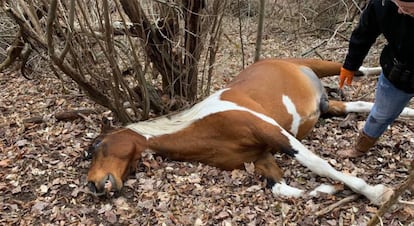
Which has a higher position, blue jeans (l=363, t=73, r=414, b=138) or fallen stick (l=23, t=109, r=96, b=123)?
blue jeans (l=363, t=73, r=414, b=138)

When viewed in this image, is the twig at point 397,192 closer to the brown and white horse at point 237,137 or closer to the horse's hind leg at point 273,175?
the brown and white horse at point 237,137

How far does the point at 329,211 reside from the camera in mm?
3070

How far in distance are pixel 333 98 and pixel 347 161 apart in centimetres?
149

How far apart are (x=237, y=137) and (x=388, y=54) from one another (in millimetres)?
1310

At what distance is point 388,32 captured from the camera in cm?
303

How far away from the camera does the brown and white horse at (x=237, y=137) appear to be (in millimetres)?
3416

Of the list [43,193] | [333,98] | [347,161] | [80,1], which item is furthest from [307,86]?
[43,193]

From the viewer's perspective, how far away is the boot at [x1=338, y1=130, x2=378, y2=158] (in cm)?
370

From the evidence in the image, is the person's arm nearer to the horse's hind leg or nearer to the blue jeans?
the blue jeans

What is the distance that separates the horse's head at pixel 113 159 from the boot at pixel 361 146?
5.67ft

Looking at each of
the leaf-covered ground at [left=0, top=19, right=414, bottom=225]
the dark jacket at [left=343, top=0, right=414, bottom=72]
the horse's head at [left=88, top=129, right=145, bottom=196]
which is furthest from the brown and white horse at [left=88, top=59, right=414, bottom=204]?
the dark jacket at [left=343, top=0, right=414, bottom=72]

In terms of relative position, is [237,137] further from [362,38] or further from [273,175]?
[362,38]

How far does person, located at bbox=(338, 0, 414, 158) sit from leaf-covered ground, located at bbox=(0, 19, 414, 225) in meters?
0.48

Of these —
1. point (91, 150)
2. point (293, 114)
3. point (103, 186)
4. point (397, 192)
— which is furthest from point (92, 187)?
point (397, 192)
